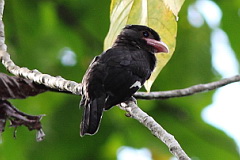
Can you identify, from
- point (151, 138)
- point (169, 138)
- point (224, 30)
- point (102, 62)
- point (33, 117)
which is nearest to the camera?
point (169, 138)

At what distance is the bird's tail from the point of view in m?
3.33

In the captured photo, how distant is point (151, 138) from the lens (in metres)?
5.23

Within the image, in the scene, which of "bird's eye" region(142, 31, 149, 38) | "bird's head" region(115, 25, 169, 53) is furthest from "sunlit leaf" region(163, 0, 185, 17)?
"bird's eye" region(142, 31, 149, 38)

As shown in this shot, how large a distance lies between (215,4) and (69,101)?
4.45ft

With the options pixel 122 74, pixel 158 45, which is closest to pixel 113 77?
pixel 122 74

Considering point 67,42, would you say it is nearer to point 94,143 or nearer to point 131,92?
point 94,143

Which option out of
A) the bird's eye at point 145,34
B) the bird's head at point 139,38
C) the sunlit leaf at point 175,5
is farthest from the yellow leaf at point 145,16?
the bird's eye at point 145,34

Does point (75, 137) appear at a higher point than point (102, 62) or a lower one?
lower

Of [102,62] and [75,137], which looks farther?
[75,137]

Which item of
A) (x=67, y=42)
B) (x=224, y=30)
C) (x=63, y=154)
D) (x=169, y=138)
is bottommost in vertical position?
(x=63, y=154)

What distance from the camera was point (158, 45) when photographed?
407 cm

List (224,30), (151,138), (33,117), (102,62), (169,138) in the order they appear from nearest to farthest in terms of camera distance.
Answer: (169,138) → (33,117) → (102,62) → (224,30) → (151,138)

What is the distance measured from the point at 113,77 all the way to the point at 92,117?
39cm

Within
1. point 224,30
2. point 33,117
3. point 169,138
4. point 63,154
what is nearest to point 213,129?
point 224,30
